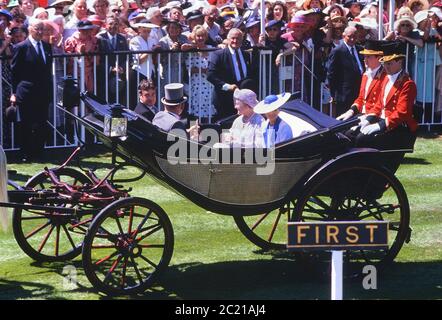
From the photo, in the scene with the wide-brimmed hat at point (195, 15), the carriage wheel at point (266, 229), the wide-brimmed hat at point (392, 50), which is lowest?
the carriage wheel at point (266, 229)

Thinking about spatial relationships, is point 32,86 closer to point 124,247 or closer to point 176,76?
point 176,76

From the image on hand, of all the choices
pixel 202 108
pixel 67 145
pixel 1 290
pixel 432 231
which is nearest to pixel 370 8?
pixel 202 108

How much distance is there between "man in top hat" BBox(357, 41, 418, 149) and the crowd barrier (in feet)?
13.8

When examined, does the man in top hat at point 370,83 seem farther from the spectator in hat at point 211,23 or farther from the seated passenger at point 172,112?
the spectator in hat at point 211,23

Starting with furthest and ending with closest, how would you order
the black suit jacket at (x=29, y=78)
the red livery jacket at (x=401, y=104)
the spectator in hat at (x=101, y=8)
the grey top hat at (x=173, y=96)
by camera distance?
the spectator in hat at (x=101, y=8), the black suit jacket at (x=29, y=78), the grey top hat at (x=173, y=96), the red livery jacket at (x=401, y=104)

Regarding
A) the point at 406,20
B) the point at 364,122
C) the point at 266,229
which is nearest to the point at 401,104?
the point at 364,122

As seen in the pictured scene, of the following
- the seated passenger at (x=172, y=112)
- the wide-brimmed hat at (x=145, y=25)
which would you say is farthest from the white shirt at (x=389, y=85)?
the wide-brimmed hat at (x=145, y=25)

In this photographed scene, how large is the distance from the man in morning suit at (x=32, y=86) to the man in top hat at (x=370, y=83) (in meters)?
4.89

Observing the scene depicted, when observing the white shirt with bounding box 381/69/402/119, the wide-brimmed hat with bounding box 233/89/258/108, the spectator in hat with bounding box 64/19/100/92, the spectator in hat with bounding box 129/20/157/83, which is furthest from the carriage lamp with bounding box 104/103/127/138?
the spectator in hat with bounding box 129/20/157/83

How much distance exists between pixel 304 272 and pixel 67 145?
6.08 m

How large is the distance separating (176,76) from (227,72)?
92 centimetres

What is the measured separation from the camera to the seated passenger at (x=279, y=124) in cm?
898

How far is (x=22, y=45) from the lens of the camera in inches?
516

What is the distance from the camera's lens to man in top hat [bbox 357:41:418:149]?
886 cm
